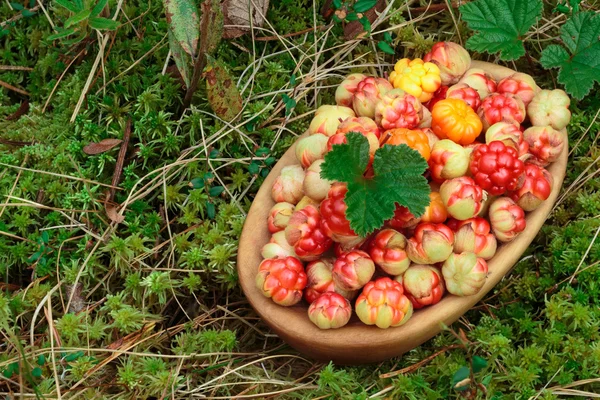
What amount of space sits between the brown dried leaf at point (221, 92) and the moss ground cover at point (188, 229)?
7 cm

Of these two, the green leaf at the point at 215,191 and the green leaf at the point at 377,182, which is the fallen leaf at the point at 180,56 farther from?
the green leaf at the point at 377,182

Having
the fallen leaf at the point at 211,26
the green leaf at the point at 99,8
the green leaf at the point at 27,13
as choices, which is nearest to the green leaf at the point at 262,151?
the fallen leaf at the point at 211,26

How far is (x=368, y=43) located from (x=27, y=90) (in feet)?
5.10

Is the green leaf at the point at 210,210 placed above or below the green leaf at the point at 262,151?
below

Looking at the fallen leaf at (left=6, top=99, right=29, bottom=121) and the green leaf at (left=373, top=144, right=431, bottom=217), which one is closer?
the green leaf at (left=373, top=144, right=431, bottom=217)

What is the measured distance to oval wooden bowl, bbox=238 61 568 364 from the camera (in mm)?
2152

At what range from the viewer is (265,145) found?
9.36ft

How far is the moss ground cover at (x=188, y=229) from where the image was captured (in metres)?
2.27

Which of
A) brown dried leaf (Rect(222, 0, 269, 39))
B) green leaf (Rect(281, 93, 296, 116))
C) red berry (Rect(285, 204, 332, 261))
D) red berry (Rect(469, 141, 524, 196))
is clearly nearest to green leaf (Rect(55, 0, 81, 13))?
brown dried leaf (Rect(222, 0, 269, 39))

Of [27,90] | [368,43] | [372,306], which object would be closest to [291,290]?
[372,306]

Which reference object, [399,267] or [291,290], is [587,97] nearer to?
[399,267]

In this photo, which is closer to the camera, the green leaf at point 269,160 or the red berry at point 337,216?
Result: the red berry at point 337,216

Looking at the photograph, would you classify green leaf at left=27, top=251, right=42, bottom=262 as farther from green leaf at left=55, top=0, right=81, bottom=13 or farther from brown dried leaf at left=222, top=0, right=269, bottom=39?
brown dried leaf at left=222, top=0, right=269, bottom=39

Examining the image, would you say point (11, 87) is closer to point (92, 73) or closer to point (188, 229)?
point (92, 73)
